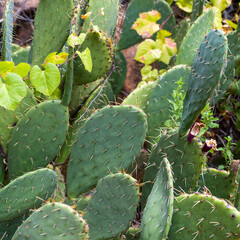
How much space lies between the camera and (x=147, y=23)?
2.48 m

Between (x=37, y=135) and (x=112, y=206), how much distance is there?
451 mm

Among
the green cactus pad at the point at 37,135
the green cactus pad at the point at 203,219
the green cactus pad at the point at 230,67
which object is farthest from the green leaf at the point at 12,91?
the green cactus pad at the point at 230,67

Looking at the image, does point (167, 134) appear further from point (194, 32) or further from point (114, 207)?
point (194, 32)

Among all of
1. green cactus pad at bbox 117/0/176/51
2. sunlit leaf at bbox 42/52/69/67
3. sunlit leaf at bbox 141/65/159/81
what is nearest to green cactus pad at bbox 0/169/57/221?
sunlit leaf at bbox 42/52/69/67

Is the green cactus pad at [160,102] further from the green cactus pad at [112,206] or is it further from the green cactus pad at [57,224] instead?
the green cactus pad at [57,224]

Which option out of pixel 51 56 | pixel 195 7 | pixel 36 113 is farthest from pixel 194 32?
pixel 36 113

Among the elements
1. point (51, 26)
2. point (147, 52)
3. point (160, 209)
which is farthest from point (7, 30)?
point (160, 209)

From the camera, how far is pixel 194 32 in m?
2.10

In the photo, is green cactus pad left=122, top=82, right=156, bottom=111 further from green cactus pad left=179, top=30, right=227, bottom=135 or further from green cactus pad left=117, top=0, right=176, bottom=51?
green cactus pad left=117, top=0, right=176, bottom=51

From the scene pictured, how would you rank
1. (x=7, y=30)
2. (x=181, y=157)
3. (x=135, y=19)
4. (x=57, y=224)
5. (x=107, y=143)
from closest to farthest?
1. (x=57, y=224)
2. (x=181, y=157)
3. (x=107, y=143)
4. (x=7, y=30)
5. (x=135, y=19)

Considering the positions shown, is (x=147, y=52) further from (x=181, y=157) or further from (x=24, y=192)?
(x=24, y=192)

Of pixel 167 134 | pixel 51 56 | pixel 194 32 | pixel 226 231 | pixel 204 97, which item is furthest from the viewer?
pixel 194 32

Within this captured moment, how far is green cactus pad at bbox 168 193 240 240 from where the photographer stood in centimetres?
116

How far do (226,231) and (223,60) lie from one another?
53 centimetres
